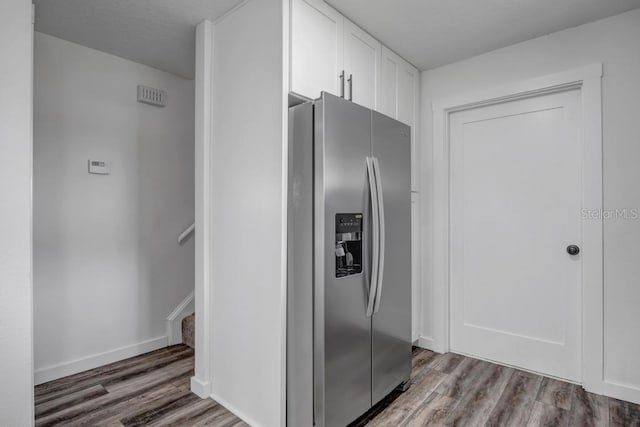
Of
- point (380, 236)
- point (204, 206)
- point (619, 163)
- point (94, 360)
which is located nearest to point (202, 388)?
point (94, 360)

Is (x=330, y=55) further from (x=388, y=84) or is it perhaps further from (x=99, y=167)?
(x=99, y=167)

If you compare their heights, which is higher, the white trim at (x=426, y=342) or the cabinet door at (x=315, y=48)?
the cabinet door at (x=315, y=48)

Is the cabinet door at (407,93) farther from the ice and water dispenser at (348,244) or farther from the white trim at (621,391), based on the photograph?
the white trim at (621,391)

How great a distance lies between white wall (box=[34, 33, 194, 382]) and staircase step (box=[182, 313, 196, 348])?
170 millimetres

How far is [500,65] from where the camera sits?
8.83ft

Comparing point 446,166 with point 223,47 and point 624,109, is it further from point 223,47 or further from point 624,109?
point 223,47

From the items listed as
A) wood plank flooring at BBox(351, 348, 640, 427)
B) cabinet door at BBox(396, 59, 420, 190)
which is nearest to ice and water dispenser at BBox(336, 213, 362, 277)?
wood plank flooring at BBox(351, 348, 640, 427)

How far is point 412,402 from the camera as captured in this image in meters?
2.21

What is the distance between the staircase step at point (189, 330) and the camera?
3.06 m

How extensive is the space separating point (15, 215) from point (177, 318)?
1.97 metres

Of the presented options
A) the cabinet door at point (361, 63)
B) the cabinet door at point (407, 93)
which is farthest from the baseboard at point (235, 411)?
the cabinet door at point (407, 93)

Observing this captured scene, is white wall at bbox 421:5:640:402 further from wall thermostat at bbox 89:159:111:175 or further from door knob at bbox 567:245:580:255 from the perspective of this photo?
wall thermostat at bbox 89:159:111:175

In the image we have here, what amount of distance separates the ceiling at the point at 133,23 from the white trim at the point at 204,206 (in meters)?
0.17

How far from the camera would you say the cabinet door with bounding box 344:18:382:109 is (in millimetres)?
2234
